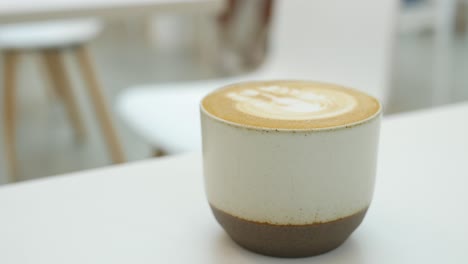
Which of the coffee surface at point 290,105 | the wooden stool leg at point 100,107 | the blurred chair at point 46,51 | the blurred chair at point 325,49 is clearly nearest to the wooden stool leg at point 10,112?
the blurred chair at point 46,51

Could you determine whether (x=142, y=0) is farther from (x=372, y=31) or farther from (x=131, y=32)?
(x=131, y=32)

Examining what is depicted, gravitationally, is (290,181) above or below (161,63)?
above

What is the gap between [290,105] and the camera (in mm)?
358

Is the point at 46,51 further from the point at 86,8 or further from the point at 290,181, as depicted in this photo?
the point at 290,181

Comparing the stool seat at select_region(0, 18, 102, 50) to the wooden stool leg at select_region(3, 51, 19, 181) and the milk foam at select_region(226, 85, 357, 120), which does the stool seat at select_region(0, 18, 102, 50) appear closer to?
the wooden stool leg at select_region(3, 51, 19, 181)

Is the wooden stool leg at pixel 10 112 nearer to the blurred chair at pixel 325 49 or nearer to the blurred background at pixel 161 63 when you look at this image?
the blurred background at pixel 161 63

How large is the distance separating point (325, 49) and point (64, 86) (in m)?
1.10

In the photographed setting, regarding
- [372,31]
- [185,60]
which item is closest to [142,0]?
[372,31]

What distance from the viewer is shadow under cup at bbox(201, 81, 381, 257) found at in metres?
0.32

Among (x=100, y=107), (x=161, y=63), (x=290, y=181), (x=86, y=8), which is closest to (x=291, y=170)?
(x=290, y=181)

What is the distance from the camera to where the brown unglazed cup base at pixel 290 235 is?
1.11 ft

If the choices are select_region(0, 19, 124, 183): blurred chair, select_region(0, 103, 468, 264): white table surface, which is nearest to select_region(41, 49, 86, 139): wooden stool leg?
select_region(0, 19, 124, 183): blurred chair

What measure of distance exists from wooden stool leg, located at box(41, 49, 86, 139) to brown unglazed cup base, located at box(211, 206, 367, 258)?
67.1 inches

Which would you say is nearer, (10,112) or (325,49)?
(325,49)
